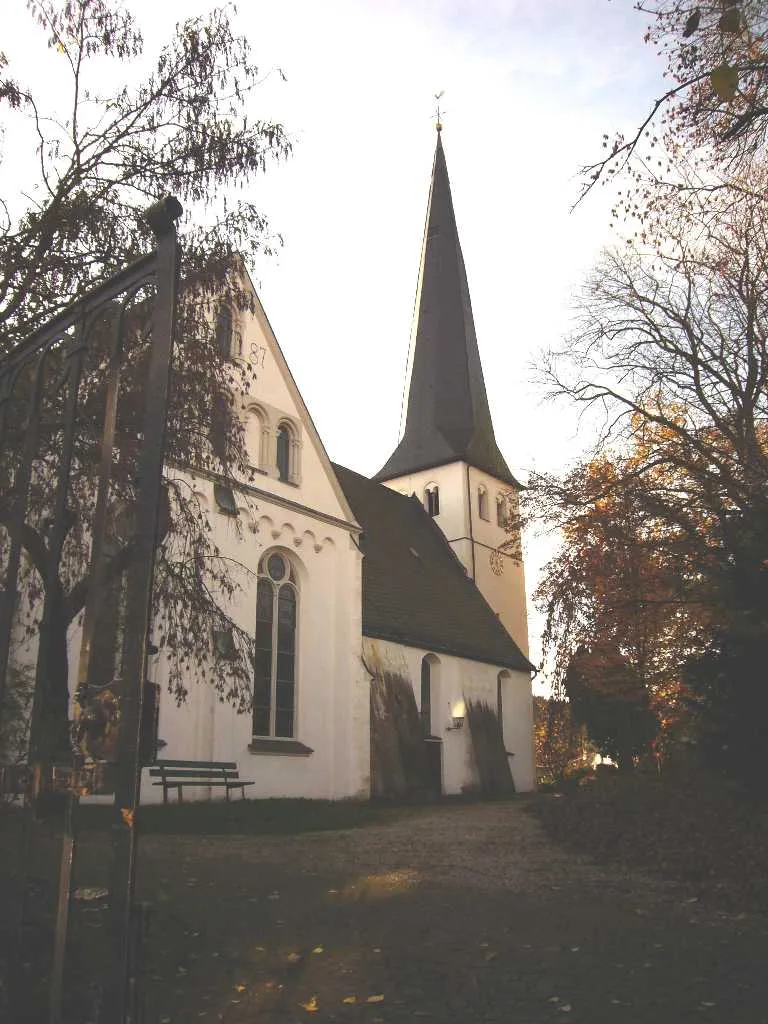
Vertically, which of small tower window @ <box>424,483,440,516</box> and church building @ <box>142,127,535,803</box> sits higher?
small tower window @ <box>424,483,440,516</box>

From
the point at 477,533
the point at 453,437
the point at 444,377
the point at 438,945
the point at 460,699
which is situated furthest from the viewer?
the point at 444,377

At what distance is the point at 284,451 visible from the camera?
20750 mm

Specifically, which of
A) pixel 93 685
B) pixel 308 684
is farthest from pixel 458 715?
pixel 93 685

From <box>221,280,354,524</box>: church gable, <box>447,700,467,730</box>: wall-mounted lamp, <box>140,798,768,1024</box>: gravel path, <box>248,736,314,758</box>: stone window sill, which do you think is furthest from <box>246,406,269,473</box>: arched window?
<box>140,798,768,1024</box>: gravel path

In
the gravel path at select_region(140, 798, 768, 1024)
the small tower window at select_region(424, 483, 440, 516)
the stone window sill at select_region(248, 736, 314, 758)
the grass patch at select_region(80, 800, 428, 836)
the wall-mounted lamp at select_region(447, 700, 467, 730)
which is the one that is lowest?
the gravel path at select_region(140, 798, 768, 1024)

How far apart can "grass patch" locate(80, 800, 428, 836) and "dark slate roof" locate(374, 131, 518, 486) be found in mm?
20256

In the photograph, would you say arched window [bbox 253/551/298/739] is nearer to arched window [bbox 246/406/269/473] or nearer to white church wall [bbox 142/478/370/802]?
white church wall [bbox 142/478/370/802]

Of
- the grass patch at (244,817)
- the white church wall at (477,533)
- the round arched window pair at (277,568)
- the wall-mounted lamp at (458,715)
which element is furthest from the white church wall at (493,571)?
the grass patch at (244,817)

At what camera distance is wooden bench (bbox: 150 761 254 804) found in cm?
1438

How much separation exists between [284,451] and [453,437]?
16.4m

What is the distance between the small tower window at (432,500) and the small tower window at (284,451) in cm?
1516

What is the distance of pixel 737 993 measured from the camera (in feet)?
17.1

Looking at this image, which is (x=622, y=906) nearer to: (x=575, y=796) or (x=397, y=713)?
(x=575, y=796)

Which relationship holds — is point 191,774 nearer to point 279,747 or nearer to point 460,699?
point 279,747
